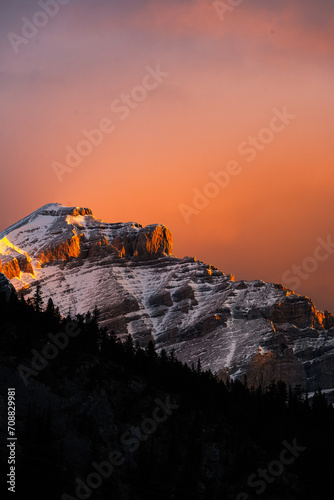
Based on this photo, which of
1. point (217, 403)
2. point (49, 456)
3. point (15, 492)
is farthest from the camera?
point (217, 403)

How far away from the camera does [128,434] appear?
178 m

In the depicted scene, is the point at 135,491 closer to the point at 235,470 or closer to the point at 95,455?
the point at 95,455

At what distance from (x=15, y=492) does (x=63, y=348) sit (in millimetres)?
41259

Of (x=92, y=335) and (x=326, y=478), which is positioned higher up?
(x=92, y=335)

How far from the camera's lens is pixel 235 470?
181500mm

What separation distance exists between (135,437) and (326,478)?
113 feet

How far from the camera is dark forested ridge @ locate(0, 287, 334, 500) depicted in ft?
535

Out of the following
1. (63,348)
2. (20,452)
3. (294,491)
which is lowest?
(294,491)

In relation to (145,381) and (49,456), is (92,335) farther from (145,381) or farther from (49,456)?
(49,456)

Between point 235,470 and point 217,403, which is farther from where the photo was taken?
point 217,403

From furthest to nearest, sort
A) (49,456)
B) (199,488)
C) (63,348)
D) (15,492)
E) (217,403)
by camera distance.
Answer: (217,403) → (63,348) → (199,488) → (49,456) → (15,492)

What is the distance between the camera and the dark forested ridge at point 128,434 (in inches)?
6422

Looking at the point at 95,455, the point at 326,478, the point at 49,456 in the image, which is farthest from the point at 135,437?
the point at 326,478

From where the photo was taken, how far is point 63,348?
186625 millimetres
